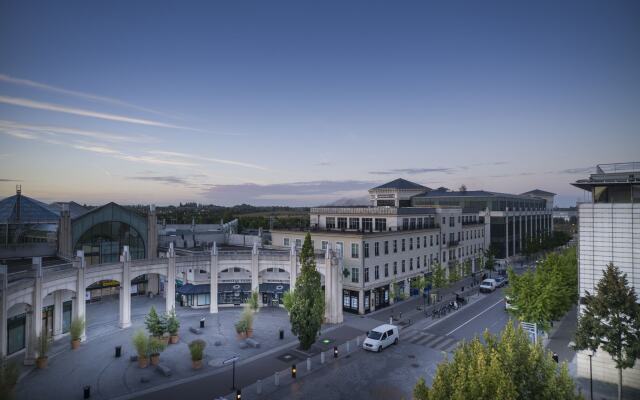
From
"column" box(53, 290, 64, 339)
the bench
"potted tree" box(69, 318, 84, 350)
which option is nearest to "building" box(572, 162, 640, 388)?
the bench

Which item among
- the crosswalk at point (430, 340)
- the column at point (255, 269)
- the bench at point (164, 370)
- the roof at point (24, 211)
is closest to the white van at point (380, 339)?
the crosswalk at point (430, 340)

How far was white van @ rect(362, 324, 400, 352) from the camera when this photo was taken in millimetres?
33125

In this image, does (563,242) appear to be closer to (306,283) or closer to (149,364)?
(306,283)

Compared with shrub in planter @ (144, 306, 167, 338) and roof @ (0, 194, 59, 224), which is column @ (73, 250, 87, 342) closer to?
shrub in planter @ (144, 306, 167, 338)

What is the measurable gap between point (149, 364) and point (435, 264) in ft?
133

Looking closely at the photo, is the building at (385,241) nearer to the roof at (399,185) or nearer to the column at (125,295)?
the roof at (399,185)

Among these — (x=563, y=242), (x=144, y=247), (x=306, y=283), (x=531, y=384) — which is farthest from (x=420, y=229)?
(x=563, y=242)

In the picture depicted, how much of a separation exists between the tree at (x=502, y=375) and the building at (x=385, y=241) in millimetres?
29368

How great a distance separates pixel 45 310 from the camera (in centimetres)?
3588

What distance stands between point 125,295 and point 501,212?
7189 cm

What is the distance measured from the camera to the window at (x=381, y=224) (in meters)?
54.6

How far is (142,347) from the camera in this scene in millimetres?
29297

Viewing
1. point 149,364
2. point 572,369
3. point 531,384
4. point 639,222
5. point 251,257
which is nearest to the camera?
point 531,384

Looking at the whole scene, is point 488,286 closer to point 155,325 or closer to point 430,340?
point 430,340
